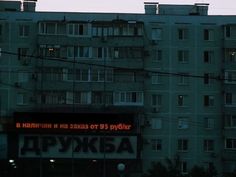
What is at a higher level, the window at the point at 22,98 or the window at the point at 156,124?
the window at the point at 22,98

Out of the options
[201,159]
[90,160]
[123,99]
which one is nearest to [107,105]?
[123,99]

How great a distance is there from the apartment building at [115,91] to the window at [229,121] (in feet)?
0.28

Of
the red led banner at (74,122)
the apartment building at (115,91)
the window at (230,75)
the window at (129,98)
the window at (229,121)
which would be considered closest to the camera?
the apartment building at (115,91)

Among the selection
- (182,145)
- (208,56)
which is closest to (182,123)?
(182,145)

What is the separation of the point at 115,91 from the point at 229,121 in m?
10.0

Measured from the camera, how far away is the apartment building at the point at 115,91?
5850 cm

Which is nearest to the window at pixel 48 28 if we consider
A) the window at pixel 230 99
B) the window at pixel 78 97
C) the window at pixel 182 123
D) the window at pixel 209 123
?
the window at pixel 78 97

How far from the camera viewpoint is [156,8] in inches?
2689

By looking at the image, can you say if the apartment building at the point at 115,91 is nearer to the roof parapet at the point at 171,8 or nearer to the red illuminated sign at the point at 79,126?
the red illuminated sign at the point at 79,126

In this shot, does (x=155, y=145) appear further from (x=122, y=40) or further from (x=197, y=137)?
(x=122, y=40)

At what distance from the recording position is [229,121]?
62.2m

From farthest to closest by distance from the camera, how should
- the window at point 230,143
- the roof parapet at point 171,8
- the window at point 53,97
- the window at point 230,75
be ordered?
1. the roof parapet at point 171,8
2. the window at point 230,75
3. the window at point 230,143
4. the window at point 53,97

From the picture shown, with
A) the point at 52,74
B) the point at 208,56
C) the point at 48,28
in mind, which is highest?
the point at 48,28

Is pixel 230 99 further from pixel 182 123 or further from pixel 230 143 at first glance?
pixel 182 123
